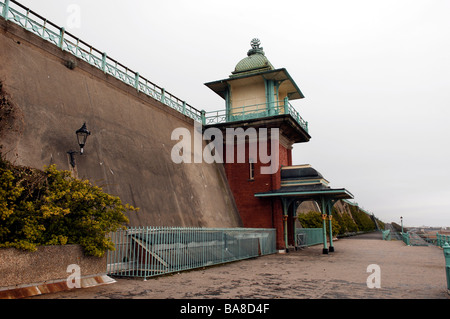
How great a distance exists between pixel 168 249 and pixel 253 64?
17395 millimetres

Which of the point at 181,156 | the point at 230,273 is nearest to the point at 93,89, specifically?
the point at 181,156

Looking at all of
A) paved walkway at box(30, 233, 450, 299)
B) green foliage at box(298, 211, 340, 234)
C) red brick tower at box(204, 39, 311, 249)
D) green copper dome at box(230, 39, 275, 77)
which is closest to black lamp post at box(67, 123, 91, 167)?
paved walkway at box(30, 233, 450, 299)

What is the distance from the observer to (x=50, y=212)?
23.6ft

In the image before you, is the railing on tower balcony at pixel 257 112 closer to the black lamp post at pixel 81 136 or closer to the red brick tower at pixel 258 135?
the red brick tower at pixel 258 135

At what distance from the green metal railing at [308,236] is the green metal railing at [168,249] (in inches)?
413

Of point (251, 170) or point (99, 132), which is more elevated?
point (99, 132)

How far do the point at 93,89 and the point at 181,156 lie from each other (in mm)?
6262

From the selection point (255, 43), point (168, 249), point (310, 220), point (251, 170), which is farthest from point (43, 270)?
point (310, 220)

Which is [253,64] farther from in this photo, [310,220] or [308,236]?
[310,220]

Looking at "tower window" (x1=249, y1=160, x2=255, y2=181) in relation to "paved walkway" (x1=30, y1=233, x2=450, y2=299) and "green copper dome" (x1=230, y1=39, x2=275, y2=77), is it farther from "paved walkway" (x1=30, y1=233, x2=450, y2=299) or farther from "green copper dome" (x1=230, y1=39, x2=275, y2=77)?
"paved walkway" (x1=30, y1=233, x2=450, y2=299)

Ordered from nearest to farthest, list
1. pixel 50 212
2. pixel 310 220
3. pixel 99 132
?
1. pixel 50 212
2. pixel 99 132
3. pixel 310 220

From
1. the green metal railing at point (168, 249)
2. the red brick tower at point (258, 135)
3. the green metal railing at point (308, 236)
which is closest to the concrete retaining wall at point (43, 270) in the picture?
the green metal railing at point (168, 249)

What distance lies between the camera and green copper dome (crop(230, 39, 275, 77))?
2400 cm

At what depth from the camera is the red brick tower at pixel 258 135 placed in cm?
2152
